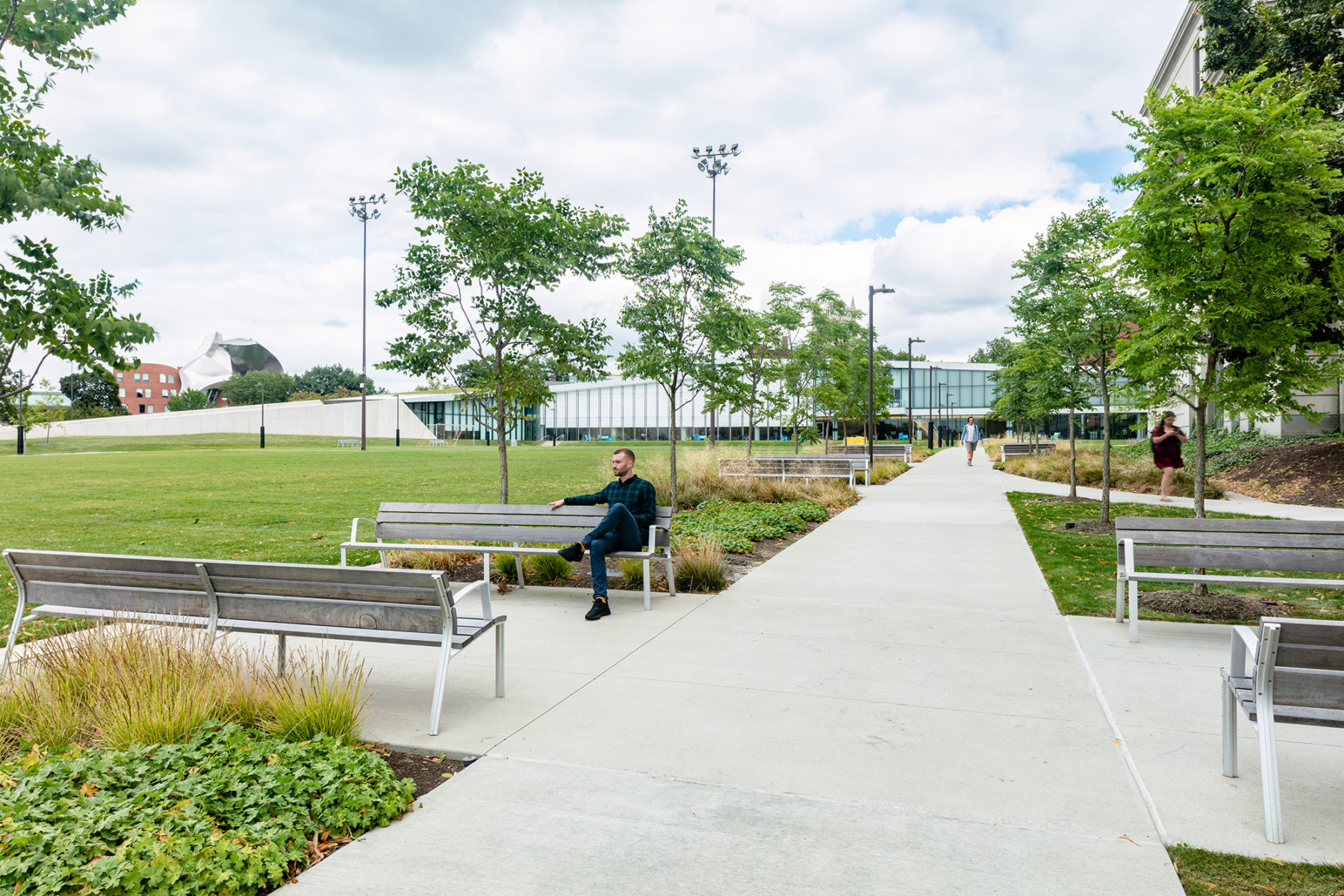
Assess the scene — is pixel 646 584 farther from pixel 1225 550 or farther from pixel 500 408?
pixel 1225 550

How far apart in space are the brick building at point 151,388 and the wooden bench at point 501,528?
539 feet

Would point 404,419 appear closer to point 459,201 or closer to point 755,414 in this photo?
point 755,414

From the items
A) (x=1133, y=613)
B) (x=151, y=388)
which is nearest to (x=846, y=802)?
(x=1133, y=613)

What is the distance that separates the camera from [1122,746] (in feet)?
13.7

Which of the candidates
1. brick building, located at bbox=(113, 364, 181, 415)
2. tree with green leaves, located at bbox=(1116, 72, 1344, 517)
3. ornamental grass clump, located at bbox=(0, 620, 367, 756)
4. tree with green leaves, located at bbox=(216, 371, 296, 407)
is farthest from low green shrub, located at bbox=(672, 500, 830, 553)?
brick building, located at bbox=(113, 364, 181, 415)

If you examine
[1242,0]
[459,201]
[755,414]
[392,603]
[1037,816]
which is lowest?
[1037,816]

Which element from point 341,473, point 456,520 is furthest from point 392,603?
point 341,473

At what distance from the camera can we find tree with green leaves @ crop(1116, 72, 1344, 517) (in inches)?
267

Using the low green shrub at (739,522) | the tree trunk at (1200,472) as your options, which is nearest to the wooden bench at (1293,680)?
the tree trunk at (1200,472)

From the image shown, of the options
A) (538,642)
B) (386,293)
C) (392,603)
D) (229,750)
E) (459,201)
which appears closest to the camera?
(229,750)

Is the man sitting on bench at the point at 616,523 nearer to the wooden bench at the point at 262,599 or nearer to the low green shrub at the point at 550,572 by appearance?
the low green shrub at the point at 550,572

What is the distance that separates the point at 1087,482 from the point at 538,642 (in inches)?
753

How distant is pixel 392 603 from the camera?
14.9 feet

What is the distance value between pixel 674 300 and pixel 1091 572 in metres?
7.52
